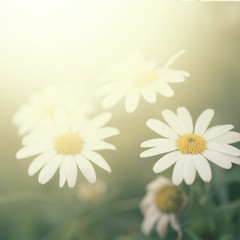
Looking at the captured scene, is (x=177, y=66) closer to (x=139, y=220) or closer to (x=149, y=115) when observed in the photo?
(x=149, y=115)

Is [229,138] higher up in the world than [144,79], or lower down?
lower down

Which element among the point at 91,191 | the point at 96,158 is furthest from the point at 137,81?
the point at 91,191

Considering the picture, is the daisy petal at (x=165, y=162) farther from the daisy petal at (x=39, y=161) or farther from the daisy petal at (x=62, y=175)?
the daisy petal at (x=39, y=161)

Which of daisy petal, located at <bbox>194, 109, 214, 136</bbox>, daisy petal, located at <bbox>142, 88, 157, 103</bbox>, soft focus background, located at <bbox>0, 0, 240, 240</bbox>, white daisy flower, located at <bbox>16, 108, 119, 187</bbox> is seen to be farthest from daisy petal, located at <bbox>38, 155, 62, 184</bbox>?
daisy petal, located at <bbox>194, 109, 214, 136</bbox>

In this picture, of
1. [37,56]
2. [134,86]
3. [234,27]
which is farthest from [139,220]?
[37,56]

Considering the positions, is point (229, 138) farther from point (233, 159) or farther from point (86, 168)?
point (86, 168)

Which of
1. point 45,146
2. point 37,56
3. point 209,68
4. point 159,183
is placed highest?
point 37,56

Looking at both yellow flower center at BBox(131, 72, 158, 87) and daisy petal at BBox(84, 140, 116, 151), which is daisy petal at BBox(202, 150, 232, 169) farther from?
yellow flower center at BBox(131, 72, 158, 87)
